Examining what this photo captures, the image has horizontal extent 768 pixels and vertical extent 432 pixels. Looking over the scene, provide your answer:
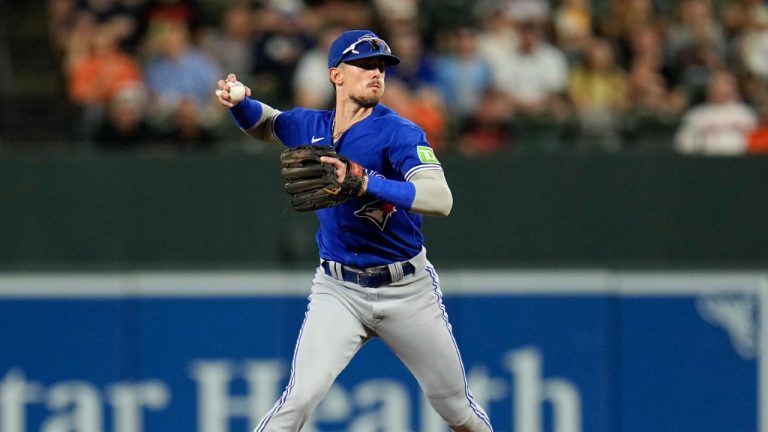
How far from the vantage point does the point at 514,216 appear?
832 centimetres

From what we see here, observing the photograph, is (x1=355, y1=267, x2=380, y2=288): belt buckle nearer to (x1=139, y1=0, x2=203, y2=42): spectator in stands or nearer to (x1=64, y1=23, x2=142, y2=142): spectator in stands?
(x1=64, y1=23, x2=142, y2=142): spectator in stands

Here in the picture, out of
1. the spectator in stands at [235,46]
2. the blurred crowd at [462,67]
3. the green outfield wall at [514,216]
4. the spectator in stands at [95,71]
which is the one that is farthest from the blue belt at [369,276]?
the spectator in stands at [235,46]

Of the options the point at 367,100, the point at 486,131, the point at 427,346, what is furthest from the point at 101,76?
the point at 427,346

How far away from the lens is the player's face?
18.4 feet

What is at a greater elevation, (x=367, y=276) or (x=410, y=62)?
(x=410, y=62)

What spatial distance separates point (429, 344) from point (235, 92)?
4.66ft

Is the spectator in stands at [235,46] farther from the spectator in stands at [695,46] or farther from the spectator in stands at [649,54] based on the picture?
the spectator in stands at [695,46]

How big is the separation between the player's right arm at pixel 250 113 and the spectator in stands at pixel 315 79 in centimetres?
326

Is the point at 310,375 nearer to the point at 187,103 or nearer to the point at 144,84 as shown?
the point at 187,103

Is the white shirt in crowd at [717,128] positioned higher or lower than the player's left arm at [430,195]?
higher

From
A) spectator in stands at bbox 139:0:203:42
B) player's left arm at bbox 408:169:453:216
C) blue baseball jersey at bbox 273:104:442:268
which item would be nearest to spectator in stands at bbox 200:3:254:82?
spectator in stands at bbox 139:0:203:42

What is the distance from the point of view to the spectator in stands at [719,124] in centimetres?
928

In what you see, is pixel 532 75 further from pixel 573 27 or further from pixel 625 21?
pixel 625 21

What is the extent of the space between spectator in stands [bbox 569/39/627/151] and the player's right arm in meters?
4.21
